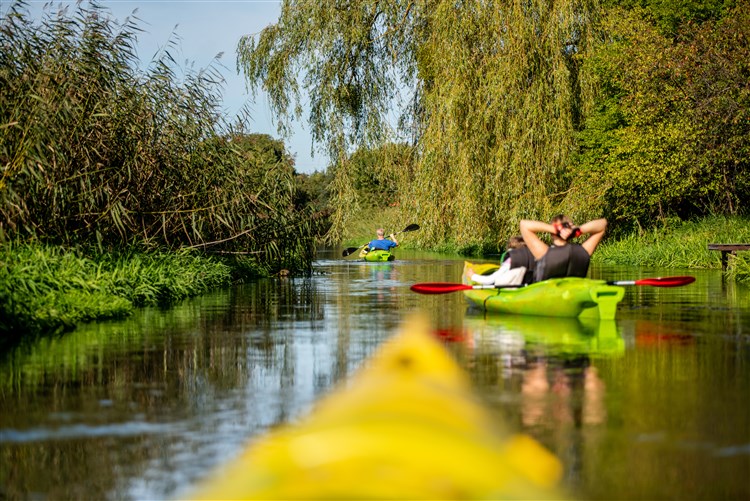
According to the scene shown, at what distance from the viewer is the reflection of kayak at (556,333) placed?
10.2m

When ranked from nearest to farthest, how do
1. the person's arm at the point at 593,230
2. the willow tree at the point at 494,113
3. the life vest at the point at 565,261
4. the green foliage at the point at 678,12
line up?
the life vest at the point at 565,261
the person's arm at the point at 593,230
the willow tree at the point at 494,113
the green foliage at the point at 678,12

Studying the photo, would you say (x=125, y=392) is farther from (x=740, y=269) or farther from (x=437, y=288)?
(x=740, y=269)

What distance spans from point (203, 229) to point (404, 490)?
767 inches

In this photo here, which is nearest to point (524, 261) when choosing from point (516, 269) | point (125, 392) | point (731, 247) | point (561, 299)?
point (516, 269)

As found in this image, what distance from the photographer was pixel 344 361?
9.44 metres

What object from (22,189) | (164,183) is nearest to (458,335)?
(22,189)

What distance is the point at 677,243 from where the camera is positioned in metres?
28.8

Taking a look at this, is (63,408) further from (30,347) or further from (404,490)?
(404,490)

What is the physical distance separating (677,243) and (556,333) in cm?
1818

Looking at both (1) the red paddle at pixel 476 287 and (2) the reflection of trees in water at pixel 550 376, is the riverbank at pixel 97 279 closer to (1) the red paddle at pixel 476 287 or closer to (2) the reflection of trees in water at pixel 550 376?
(1) the red paddle at pixel 476 287

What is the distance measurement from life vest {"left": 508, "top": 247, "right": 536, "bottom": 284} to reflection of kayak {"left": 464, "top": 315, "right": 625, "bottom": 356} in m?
1.31

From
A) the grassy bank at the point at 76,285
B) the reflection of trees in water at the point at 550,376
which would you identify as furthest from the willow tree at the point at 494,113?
the reflection of trees in water at the point at 550,376

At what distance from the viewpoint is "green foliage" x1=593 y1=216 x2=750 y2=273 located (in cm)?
2709

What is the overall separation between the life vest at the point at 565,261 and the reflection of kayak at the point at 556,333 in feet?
2.36
